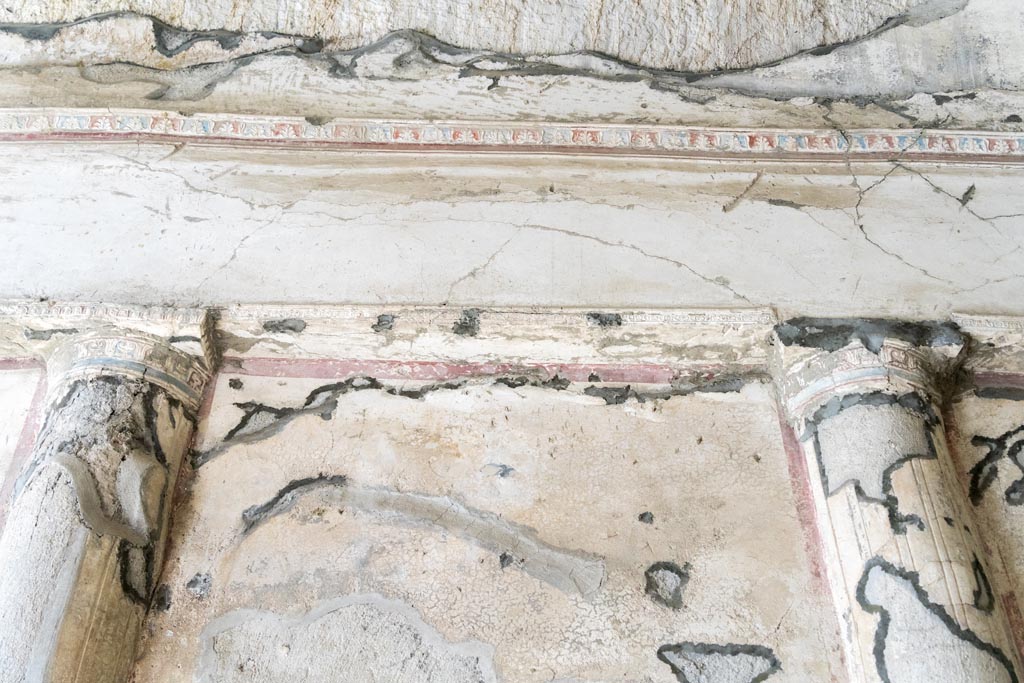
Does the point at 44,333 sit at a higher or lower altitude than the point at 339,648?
higher

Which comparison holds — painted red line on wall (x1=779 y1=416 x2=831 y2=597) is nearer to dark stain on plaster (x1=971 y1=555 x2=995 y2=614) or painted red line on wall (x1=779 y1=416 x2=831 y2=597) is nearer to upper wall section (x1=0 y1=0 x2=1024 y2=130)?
dark stain on plaster (x1=971 y1=555 x2=995 y2=614)

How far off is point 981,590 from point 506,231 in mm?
1420

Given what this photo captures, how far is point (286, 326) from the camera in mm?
2105

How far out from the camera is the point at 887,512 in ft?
5.79

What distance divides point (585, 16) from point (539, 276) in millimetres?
1088

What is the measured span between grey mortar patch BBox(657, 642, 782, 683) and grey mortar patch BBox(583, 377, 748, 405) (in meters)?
0.62

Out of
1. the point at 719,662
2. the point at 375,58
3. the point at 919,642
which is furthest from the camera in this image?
the point at 375,58

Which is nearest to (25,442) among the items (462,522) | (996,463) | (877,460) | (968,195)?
(462,522)

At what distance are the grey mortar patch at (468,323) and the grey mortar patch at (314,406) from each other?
14 centimetres

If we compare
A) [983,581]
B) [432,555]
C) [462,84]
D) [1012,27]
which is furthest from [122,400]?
[1012,27]

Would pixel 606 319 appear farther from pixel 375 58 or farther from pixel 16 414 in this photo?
pixel 16 414

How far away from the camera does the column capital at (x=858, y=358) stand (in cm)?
195

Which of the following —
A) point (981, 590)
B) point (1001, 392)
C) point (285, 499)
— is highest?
point (1001, 392)

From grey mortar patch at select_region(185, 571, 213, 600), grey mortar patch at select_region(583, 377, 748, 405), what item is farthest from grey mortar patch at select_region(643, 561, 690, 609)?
grey mortar patch at select_region(185, 571, 213, 600)
